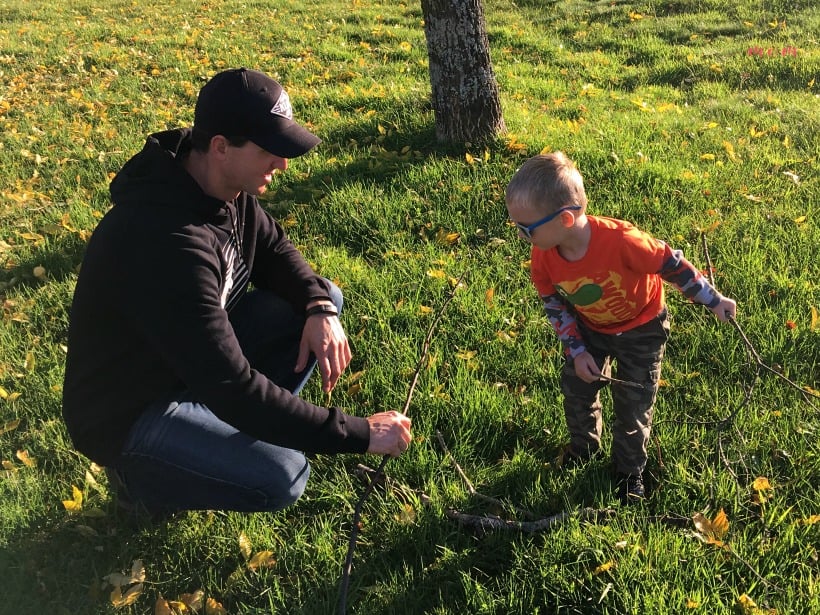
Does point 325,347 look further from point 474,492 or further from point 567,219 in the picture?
point 567,219

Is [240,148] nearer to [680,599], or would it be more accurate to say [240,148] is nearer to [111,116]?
[680,599]

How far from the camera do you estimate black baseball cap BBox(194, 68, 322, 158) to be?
1.95m

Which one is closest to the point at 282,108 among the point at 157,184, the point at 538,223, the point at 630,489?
the point at 157,184

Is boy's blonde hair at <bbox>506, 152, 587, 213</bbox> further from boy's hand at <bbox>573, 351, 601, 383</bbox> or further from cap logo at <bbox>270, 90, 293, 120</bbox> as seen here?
cap logo at <bbox>270, 90, 293, 120</bbox>

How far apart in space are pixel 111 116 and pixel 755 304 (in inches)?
241

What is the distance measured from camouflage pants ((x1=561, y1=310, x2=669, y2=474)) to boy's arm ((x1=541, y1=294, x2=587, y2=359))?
0.41 ft

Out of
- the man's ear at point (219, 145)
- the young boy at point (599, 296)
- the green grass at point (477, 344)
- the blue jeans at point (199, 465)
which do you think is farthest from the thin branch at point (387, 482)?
the man's ear at point (219, 145)

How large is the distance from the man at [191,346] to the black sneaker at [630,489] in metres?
0.90

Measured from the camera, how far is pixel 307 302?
2.69 meters

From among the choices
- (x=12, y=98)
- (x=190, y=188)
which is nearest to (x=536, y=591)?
(x=190, y=188)

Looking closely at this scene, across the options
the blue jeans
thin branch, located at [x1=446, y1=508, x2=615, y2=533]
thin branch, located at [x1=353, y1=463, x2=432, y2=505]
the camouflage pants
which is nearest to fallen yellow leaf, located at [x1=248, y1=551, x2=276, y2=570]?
the blue jeans

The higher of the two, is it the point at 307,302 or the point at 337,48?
the point at 337,48

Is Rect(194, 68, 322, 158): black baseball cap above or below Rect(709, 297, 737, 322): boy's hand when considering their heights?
above

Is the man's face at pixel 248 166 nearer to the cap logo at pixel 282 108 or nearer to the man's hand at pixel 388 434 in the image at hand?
the cap logo at pixel 282 108
